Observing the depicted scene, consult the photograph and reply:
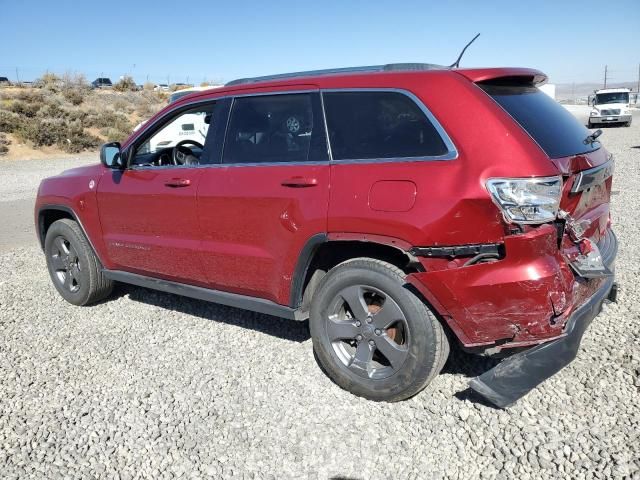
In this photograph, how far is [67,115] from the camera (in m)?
30.4

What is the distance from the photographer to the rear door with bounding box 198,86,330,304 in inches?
132

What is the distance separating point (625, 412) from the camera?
9.78ft

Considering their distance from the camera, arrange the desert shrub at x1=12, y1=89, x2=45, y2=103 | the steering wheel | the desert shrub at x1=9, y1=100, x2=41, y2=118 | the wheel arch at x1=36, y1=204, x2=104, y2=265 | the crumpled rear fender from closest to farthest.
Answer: the crumpled rear fender → the steering wheel → the wheel arch at x1=36, y1=204, x2=104, y2=265 → the desert shrub at x1=9, y1=100, x2=41, y2=118 → the desert shrub at x1=12, y1=89, x2=45, y2=103

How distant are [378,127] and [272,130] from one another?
83 cm

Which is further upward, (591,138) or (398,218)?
(591,138)

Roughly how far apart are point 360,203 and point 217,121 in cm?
146

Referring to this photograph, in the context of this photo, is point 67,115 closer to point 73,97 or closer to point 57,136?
point 57,136

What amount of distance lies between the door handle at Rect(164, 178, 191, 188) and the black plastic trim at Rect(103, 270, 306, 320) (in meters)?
0.76

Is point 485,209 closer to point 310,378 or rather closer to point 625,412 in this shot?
point 625,412

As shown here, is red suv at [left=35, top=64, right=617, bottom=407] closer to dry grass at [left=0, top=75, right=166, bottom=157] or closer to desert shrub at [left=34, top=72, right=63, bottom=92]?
dry grass at [left=0, top=75, right=166, bottom=157]

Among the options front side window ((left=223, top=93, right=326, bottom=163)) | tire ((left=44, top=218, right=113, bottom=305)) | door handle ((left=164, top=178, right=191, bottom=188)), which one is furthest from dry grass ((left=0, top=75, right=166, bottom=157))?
front side window ((left=223, top=93, right=326, bottom=163))

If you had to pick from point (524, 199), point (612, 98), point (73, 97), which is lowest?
point (612, 98)

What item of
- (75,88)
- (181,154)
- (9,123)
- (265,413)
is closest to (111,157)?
(181,154)

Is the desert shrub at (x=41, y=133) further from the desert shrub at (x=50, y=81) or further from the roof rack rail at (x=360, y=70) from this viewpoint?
the roof rack rail at (x=360, y=70)
